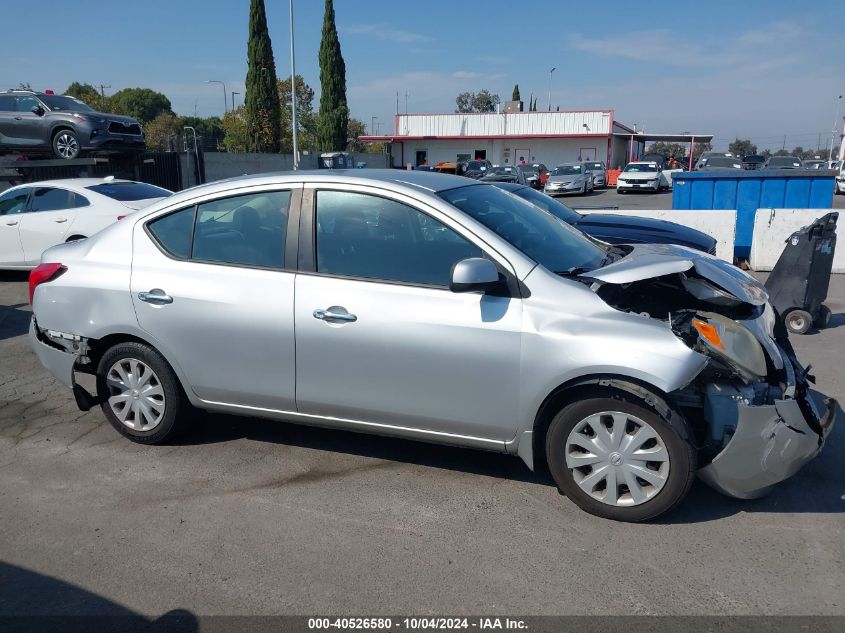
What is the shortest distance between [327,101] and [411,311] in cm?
4291

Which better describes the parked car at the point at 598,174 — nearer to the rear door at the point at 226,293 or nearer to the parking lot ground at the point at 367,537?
the parking lot ground at the point at 367,537

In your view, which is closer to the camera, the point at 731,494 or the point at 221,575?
the point at 221,575

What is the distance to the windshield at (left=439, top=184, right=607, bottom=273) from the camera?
13.3 feet

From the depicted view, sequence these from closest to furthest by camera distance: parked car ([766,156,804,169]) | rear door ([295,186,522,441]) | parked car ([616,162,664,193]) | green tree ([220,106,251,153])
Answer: rear door ([295,186,522,441])
parked car ([766,156,804,169])
parked car ([616,162,664,193])
green tree ([220,106,251,153])

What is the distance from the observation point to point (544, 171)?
123ft

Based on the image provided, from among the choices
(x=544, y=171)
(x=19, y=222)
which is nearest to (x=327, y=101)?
(x=544, y=171)

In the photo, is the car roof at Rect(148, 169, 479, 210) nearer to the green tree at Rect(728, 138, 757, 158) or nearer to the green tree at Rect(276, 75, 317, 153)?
the green tree at Rect(276, 75, 317, 153)

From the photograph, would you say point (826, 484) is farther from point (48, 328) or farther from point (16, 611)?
point (48, 328)

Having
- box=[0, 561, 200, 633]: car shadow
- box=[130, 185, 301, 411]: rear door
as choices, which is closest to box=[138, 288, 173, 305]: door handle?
box=[130, 185, 301, 411]: rear door

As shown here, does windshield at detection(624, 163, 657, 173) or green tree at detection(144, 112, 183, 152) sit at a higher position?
green tree at detection(144, 112, 183, 152)

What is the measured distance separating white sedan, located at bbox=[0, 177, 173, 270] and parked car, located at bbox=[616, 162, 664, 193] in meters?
27.1

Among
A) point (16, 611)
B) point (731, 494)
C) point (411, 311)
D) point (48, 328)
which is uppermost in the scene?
point (411, 311)

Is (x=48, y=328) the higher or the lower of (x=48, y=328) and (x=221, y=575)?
the higher

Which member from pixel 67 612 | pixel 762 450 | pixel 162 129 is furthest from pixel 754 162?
pixel 162 129
